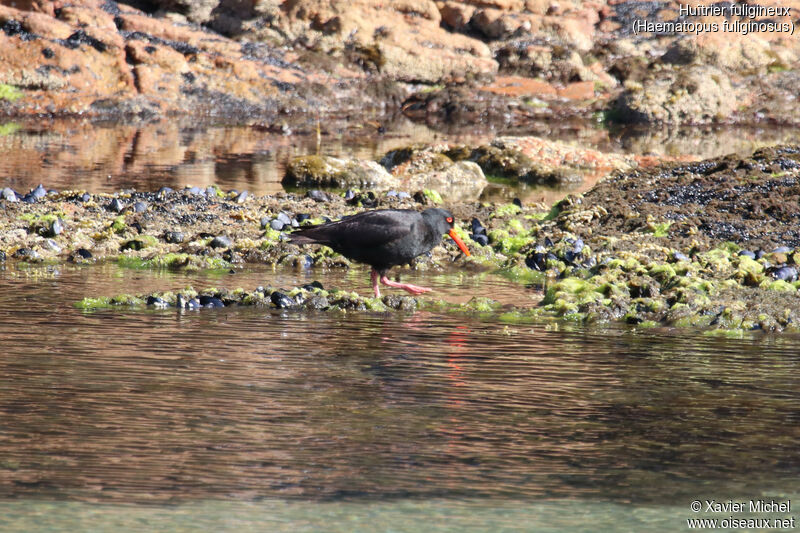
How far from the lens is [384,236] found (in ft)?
34.9

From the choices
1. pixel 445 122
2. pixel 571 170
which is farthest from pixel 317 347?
pixel 445 122

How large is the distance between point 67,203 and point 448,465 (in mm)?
10579

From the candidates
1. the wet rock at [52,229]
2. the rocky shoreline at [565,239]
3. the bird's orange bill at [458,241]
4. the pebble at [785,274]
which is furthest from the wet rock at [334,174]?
the pebble at [785,274]

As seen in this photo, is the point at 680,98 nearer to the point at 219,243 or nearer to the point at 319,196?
the point at 319,196

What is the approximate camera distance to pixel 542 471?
18.8 ft

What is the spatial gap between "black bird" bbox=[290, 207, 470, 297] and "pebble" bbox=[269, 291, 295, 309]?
104 centimetres

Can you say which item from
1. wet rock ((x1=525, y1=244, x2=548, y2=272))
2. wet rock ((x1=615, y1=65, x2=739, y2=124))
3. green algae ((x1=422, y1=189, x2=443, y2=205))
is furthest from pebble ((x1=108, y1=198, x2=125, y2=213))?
wet rock ((x1=615, y1=65, x2=739, y2=124))

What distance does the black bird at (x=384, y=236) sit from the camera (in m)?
10.7

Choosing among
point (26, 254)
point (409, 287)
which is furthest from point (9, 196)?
point (409, 287)

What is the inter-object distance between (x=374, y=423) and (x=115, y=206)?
364 inches

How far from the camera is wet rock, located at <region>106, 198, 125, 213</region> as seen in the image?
1461 centimetres

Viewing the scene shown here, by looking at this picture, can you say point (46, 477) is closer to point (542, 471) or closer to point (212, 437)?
point (212, 437)

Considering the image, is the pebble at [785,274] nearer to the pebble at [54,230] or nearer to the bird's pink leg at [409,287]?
the bird's pink leg at [409,287]

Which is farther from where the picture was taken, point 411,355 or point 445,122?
point 445,122
